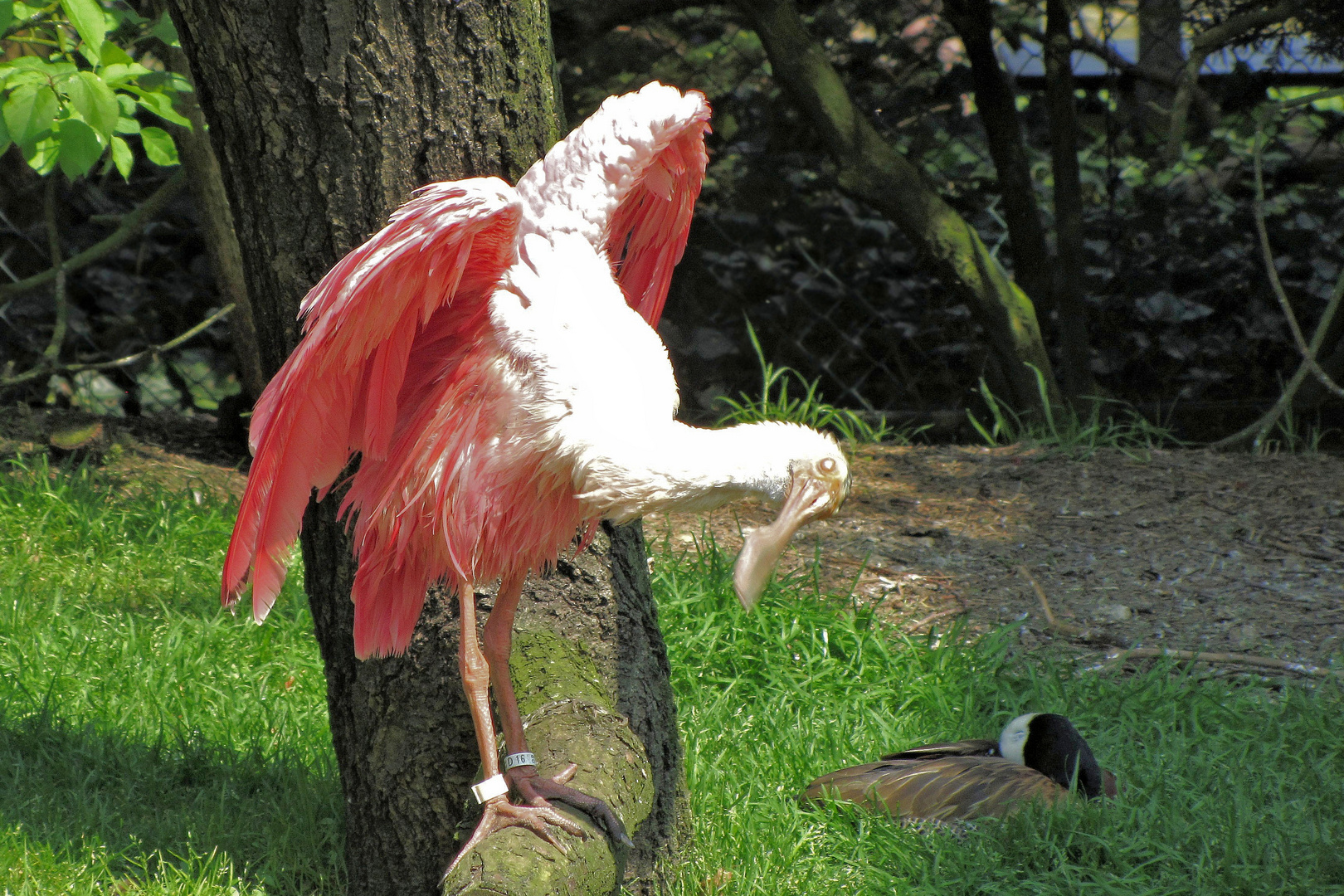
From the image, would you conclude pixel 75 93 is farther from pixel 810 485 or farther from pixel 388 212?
pixel 810 485

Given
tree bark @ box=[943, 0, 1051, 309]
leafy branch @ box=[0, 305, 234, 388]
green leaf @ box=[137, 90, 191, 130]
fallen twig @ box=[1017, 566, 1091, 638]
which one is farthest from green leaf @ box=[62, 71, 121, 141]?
tree bark @ box=[943, 0, 1051, 309]

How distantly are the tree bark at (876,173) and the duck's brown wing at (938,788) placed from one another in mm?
2687

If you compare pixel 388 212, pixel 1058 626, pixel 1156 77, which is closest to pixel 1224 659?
pixel 1058 626

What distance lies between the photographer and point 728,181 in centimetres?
625

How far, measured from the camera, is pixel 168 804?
2977mm

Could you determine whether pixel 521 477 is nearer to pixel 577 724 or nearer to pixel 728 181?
Result: pixel 577 724

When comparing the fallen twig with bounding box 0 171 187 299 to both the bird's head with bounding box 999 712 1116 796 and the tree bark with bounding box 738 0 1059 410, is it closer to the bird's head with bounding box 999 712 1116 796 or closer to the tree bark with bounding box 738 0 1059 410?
the tree bark with bounding box 738 0 1059 410

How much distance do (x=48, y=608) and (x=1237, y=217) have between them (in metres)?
5.62

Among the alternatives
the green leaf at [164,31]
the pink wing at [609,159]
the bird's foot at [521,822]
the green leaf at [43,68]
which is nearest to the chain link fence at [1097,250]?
the green leaf at [164,31]

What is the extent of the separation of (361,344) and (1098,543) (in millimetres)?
3173

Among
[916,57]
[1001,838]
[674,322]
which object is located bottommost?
[1001,838]

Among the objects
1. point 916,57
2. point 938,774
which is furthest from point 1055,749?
point 916,57

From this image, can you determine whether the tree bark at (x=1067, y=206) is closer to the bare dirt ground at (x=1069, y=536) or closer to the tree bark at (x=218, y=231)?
the bare dirt ground at (x=1069, y=536)

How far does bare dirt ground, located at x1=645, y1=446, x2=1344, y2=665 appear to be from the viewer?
3992 millimetres
